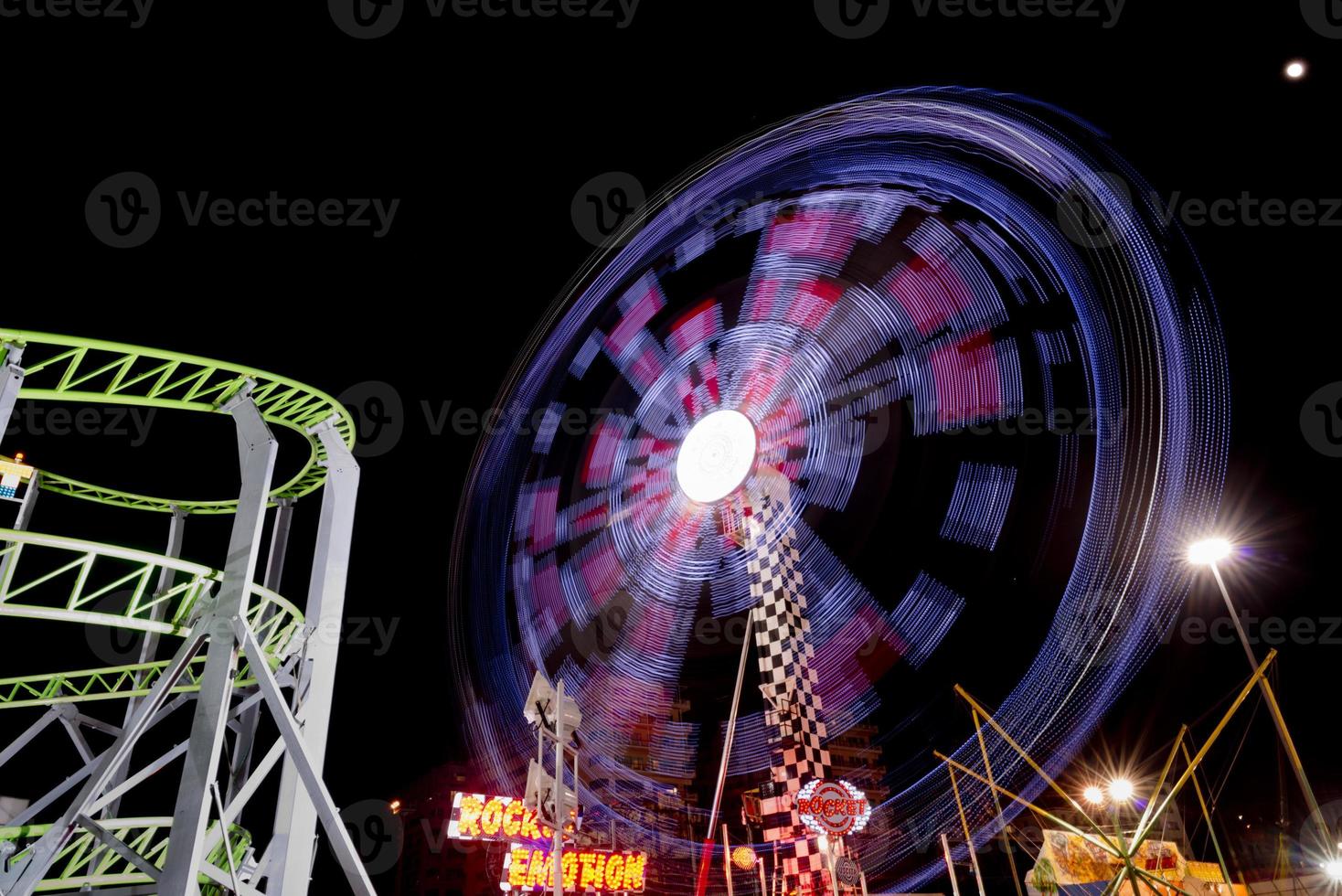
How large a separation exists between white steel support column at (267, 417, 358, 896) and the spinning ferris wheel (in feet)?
31.6

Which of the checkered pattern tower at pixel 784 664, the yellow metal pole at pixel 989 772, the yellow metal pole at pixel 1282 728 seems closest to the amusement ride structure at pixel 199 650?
the checkered pattern tower at pixel 784 664

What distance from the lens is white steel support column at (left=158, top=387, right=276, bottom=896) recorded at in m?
4.49

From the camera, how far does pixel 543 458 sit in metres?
17.9

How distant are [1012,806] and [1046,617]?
24.7 ft

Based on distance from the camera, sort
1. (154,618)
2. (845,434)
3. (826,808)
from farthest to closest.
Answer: (845,434) < (826,808) < (154,618)

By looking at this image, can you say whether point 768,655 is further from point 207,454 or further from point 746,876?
point 746,876

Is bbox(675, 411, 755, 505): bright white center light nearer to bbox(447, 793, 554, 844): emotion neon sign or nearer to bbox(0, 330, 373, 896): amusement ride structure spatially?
bbox(0, 330, 373, 896): amusement ride structure

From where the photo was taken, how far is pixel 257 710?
769cm

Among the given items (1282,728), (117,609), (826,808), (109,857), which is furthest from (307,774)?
(1282,728)

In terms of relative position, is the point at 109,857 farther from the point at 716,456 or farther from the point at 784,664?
the point at 784,664

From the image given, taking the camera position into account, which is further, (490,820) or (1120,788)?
(1120,788)

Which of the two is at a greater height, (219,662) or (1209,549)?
(1209,549)

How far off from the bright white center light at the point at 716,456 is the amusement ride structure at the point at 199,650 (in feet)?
25.8

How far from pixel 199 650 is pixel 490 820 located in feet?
56.0
